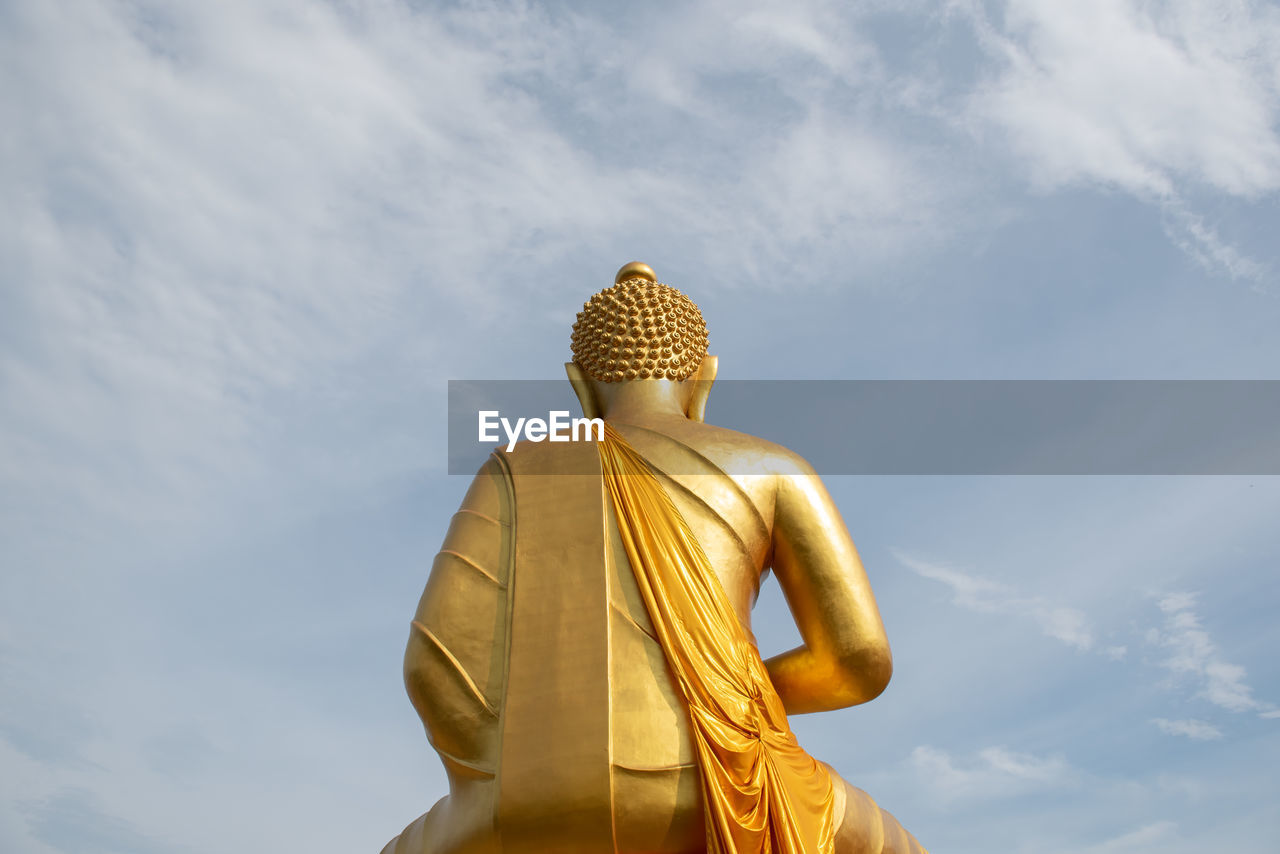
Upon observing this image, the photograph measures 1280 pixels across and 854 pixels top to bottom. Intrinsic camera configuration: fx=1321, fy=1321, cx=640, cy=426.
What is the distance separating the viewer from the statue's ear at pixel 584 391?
7617 mm

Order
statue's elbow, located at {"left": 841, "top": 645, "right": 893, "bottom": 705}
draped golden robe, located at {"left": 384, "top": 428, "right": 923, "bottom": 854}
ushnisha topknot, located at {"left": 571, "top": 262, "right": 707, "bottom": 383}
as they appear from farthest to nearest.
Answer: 1. ushnisha topknot, located at {"left": 571, "top": 262, "right": 707, "bottom": 383}
2. statue's elbow, located at {"left": 841, "top": 645, "right": 893, "bottom": 705}
3. draped golden robe, located at {"left": 384, "top": 428, "right": 923, "bottom": 854}

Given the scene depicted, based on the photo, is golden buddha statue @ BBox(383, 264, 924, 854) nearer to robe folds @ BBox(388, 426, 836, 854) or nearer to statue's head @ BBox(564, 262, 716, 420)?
robe folds @ BBox(388, 426, 836, 854)

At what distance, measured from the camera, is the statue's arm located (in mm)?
6418

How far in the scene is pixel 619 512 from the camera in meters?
6.42

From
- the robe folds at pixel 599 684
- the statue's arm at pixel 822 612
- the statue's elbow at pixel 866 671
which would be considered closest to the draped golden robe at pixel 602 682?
the robe folds at pixel 599 684

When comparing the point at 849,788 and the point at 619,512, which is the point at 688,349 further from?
the point at 849,788

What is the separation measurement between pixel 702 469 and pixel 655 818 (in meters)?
1.83

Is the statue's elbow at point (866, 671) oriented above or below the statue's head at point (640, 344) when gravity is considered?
below

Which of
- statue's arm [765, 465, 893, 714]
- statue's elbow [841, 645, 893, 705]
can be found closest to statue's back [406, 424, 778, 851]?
statue's arm [765, 465, 893, 714]

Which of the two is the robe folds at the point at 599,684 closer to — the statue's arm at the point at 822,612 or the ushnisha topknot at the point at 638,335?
the statue's arm at the point at 822,612

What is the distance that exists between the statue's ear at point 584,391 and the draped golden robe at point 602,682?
0.87m

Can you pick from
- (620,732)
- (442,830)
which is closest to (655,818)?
(620,732)

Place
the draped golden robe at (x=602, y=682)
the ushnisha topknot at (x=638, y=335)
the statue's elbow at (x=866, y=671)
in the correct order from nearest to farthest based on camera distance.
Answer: the draped golden robe at (x=602, y=682)
the statue's elbow at (x=866, y=671)
the ushnisha topknot at (x=638, y=335)

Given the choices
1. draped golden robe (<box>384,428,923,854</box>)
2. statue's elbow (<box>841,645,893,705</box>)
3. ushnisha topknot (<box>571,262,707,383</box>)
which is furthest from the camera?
ushnisha topknot (<box>571,262,707,383</box>)
